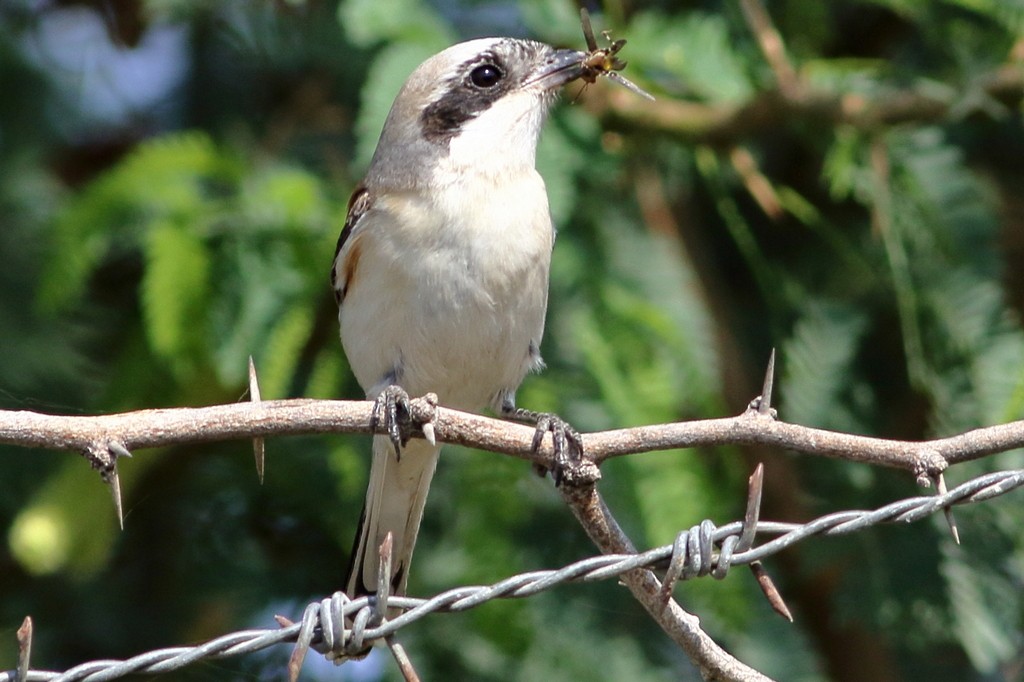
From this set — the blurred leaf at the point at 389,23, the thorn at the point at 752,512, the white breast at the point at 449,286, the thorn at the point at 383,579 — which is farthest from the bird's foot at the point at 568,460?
the blurred leaf at the point at 389,23

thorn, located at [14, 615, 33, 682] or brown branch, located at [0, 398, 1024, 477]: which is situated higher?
brown branch, located at [0, 398, 1024, 477]

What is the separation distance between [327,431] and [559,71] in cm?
206

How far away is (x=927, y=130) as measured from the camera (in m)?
5.09

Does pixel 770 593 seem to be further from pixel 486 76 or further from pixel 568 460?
pixel 486 76

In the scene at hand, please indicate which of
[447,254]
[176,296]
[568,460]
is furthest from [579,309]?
[568,460]

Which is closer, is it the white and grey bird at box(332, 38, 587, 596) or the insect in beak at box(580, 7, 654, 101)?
the white and grey bird at box(332, 38, 587, 596)

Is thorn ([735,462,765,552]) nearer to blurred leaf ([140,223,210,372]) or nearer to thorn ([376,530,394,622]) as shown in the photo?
thorn ([376,530,394,622])

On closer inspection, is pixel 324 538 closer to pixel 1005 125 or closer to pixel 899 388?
pixel 899 388

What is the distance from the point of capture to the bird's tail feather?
411 cm

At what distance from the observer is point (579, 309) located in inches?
182

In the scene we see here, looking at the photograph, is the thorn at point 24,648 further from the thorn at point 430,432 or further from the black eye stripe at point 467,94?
the black eye stripe at point 467,94

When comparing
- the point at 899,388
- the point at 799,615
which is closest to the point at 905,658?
the point at 799,615

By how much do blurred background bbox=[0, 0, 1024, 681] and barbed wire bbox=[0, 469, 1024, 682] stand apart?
119 centimetres

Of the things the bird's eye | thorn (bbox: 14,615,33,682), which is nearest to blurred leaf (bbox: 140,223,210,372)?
Answer: the bird's eye
